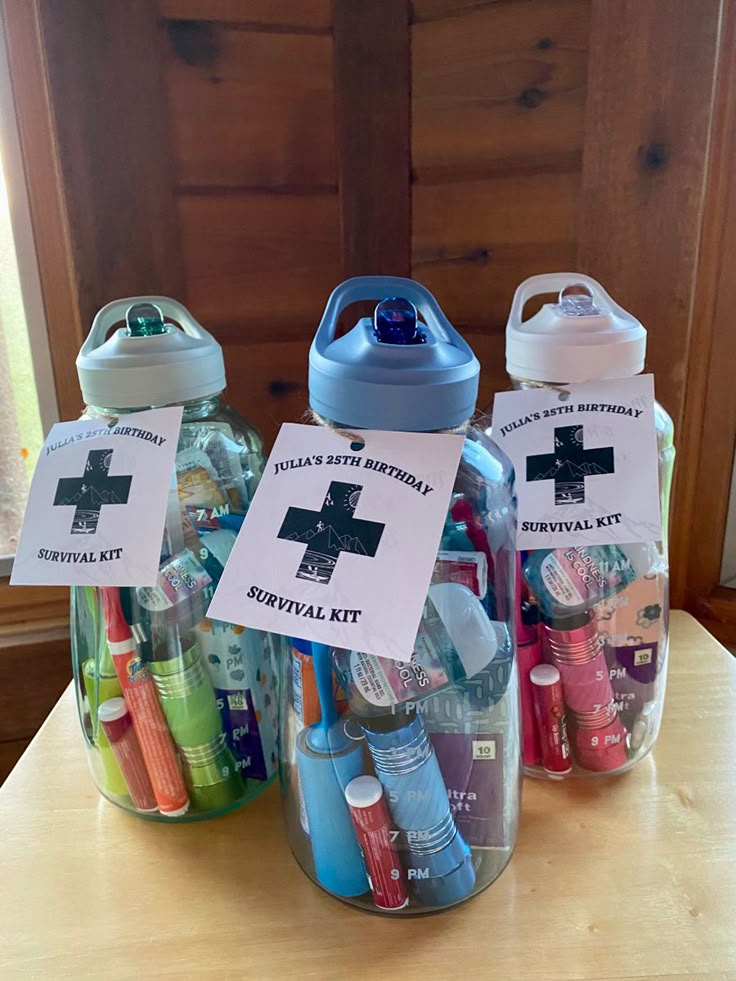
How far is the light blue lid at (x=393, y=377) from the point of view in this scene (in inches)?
17.6

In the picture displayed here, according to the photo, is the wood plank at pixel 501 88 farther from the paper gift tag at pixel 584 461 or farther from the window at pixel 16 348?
the window at pixel 16 348

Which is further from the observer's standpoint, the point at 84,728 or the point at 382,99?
the point at 382,99

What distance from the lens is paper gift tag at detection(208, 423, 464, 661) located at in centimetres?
42

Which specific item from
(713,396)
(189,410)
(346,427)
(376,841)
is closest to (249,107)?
(189,410)

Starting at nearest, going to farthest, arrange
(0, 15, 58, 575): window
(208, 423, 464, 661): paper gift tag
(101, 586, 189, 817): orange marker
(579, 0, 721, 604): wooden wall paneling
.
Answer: (208, 423, 464, 661): paper gift tag → (101, 586, 189, 817): orange marker → (579, 0, 721, 604): wooden wall paneling → (0, 15, 58, 575): window

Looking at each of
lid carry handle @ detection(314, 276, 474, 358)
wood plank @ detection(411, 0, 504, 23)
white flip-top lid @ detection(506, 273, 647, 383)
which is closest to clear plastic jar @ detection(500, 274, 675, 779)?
white flip-top lid @ detection(506, 273, 647, 383)

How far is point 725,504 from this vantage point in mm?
860

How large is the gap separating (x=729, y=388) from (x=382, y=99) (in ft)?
1.54

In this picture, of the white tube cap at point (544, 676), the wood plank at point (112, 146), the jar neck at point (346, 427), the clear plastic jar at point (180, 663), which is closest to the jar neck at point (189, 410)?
the clear plastic jar at point (180, 663)

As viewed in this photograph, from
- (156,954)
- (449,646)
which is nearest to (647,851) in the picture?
(449,646)

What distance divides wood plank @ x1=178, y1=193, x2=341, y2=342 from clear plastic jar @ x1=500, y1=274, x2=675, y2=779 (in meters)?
0.27

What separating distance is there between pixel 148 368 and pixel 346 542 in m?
0.21

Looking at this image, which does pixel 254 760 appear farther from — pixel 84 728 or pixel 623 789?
pixel 623 789

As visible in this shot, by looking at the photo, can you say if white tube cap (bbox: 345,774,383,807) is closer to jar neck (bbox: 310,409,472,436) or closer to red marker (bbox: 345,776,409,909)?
red marker (bbox: 345,776,409,909)
